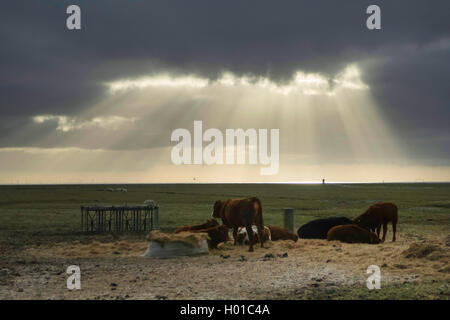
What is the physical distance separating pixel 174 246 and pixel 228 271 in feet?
10.3

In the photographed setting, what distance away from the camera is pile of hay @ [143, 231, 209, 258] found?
13859mm

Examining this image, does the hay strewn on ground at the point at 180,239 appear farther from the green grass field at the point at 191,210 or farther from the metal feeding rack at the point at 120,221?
the green grass field at the point at 191,210

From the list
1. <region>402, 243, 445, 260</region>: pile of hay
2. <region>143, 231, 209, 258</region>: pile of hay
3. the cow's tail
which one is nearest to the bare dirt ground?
<region>402, 243, 445, 260</region>: pile of hay

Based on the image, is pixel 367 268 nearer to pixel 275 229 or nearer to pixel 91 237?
pixel 275 229

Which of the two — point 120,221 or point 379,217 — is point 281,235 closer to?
point 379,217

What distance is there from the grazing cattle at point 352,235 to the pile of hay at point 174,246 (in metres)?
5.28

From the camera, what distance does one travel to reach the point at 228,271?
11.3 meters

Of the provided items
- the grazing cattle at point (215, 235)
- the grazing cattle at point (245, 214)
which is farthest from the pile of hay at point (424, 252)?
the grazing cattle at point (215, 235)

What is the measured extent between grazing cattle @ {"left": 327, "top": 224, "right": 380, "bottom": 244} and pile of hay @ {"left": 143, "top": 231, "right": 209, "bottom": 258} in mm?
5285

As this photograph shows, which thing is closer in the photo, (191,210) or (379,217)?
(379,217)

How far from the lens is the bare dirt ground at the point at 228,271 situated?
29.9 ft

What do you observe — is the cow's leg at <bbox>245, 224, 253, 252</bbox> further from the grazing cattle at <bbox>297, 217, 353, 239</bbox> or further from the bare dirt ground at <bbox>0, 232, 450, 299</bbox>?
the grazing cattle at <bbox>297, 217, 353, 239</bbox>

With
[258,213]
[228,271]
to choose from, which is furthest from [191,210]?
[228,271]

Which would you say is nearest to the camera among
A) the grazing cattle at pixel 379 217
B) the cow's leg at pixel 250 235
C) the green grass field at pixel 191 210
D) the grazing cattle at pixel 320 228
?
the cow's leg at pixel 250 235
